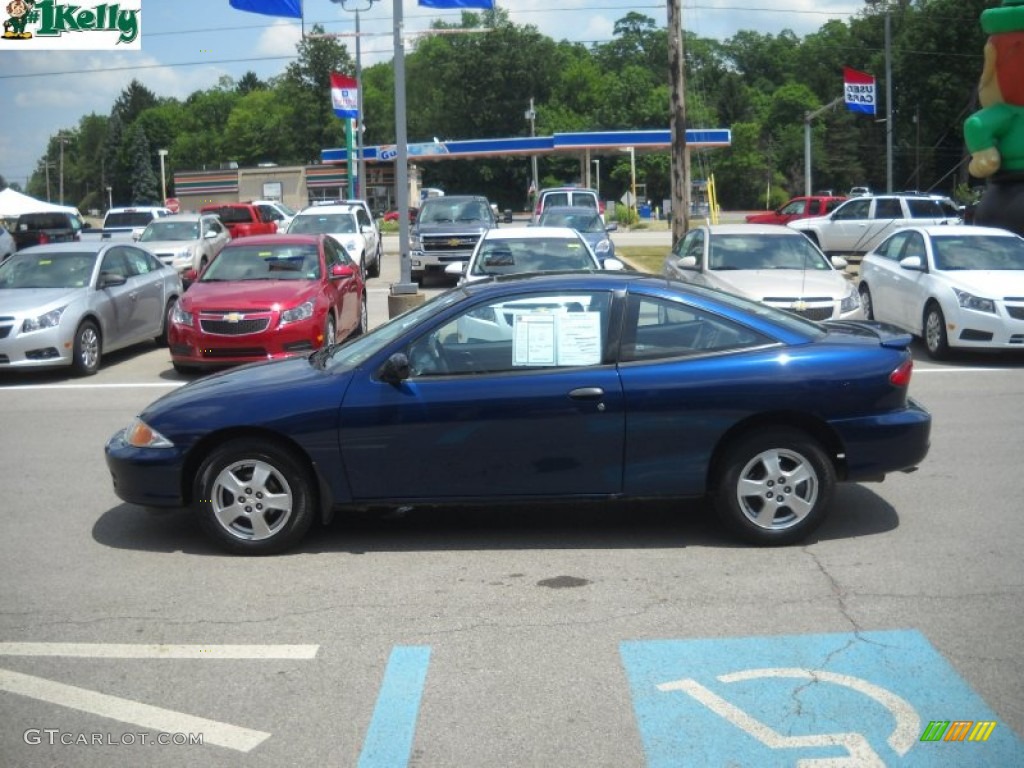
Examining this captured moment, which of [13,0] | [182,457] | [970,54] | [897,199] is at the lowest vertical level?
[182,457]

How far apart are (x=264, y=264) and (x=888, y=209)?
20246 mm

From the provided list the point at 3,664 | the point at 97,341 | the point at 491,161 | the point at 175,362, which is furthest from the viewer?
the point at 491,161

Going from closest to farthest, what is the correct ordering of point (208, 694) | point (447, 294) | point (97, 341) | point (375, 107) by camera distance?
1. point (208, 694)
2. point (447, 294)
3. point (97, 341)
4. point (375, 107)

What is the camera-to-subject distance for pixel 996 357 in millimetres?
13906

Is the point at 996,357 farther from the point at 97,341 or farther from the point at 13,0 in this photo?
the point at 13,0

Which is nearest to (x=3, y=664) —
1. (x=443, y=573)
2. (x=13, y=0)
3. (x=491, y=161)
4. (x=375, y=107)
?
(x=443, y=573)

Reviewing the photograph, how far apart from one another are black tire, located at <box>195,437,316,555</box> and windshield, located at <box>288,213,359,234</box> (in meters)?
19.2

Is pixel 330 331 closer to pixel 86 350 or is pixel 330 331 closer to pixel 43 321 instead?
pixel 86 350

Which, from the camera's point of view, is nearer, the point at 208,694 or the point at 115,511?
the point at 208,694

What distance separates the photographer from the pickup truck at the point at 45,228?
34.2 m

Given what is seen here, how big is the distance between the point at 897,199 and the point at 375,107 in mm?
103952

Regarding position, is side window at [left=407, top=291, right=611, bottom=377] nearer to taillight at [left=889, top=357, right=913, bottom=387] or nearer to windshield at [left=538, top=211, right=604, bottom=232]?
taillight at [left=889, top=357, right=913, bottom=387]

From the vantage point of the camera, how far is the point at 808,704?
Result: 4586mm

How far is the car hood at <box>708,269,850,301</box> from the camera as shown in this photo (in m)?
13.0
